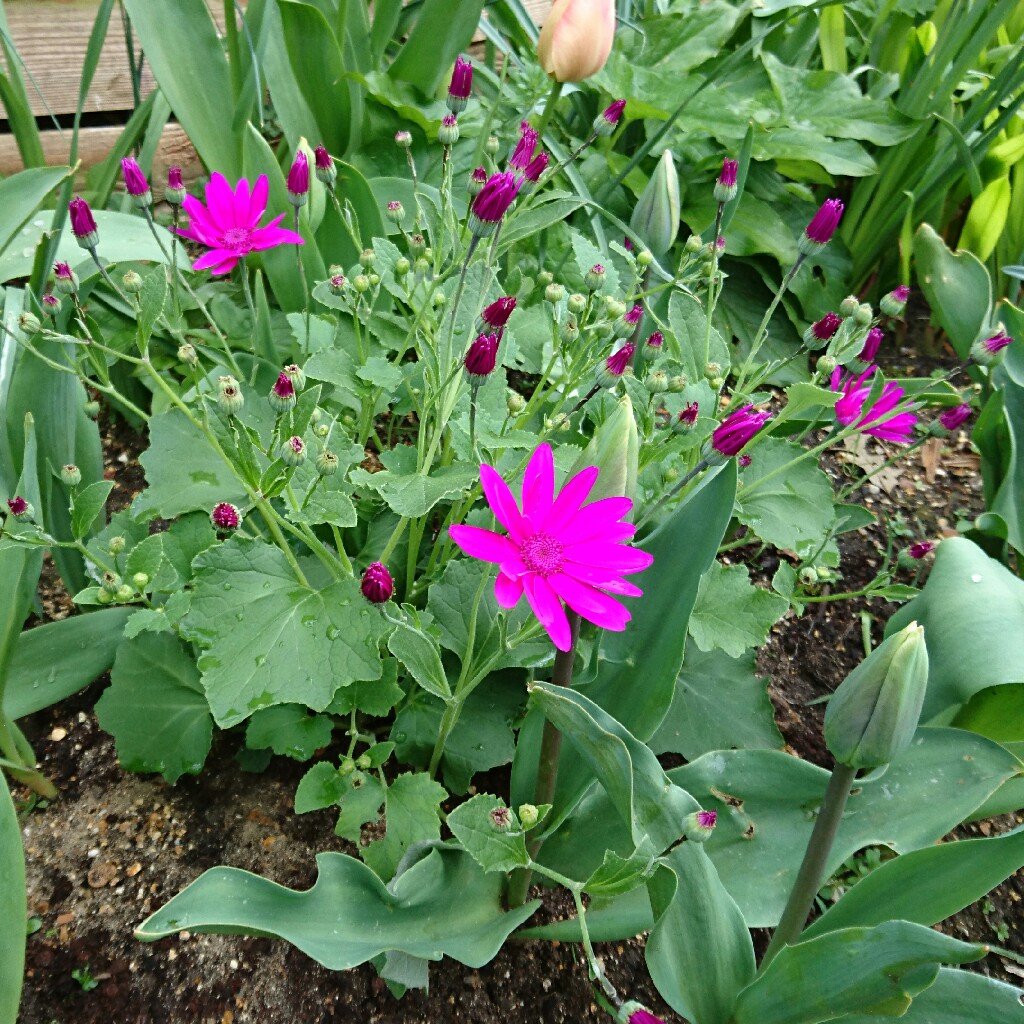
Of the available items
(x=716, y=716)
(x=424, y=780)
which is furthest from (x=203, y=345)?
(x=716, y=716)

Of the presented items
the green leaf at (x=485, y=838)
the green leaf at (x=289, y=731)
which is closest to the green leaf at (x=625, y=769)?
the green leaf at (x=485, y=838)

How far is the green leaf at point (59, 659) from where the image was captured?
39.7 inches

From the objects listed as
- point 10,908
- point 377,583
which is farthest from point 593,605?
point 10,908

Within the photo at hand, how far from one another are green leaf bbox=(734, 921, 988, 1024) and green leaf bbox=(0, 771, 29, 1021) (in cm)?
60

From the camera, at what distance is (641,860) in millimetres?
662

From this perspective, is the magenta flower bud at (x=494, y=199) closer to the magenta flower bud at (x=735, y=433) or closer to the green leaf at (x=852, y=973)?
the magenta flower bud at (x=735, y=433)

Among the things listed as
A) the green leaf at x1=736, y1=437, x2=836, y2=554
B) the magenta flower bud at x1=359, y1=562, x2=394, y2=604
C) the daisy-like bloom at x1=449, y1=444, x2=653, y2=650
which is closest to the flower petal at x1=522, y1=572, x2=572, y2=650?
the daisy-like bloom at x1=449, y1=444, x2=653, y2=650

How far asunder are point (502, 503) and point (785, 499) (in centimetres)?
53

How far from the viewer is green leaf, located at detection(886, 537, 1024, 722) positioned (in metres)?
0.90

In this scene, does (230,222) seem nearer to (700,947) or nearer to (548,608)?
(548,608)

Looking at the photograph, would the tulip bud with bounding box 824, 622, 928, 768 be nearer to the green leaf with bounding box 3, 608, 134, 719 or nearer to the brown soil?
the brown soil

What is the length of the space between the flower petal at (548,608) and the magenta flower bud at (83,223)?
59 centimetres

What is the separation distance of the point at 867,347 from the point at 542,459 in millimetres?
579

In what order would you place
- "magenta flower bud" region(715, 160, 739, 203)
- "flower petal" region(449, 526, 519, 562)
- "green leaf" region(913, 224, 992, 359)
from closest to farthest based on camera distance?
"flower petal" region(449, 526, 519, 562) < "magenta flower bud" region(715, 160, 739, 203) < "green leaf" region(913, 224, 992, 359)
